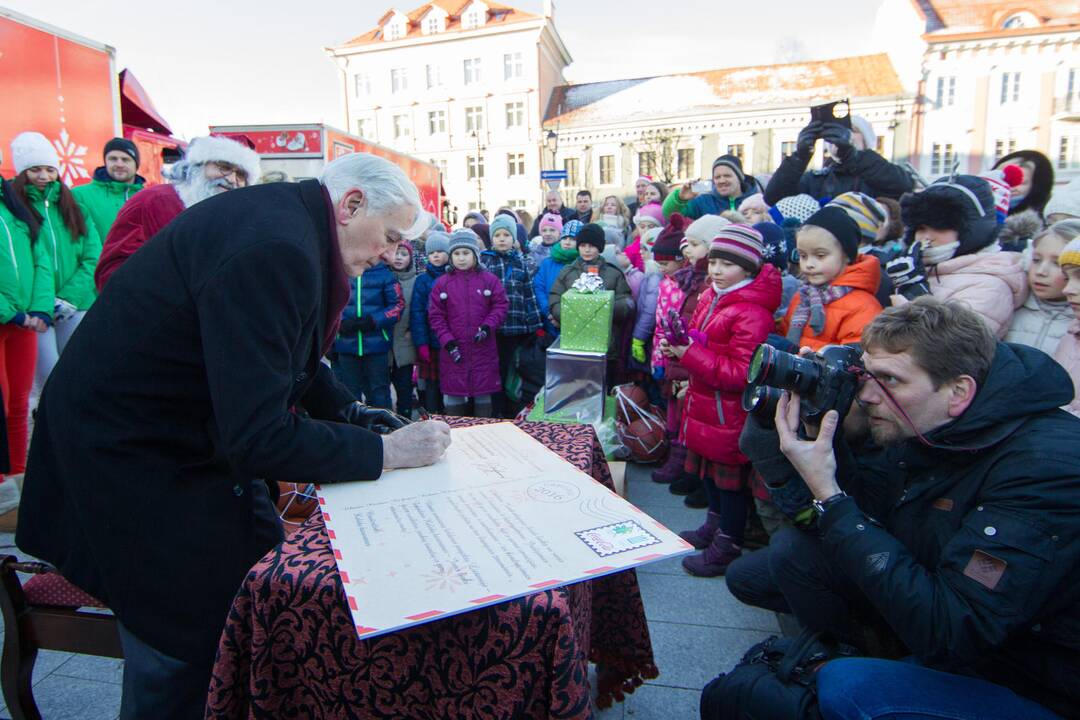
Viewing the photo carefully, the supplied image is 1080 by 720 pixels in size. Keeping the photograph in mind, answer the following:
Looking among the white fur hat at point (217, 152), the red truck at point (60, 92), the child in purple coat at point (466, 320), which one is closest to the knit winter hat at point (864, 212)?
the child in purple coat at point (466, 320)

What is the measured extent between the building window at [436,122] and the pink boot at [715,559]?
3623 cm

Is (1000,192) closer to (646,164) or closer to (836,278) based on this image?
(836,278)

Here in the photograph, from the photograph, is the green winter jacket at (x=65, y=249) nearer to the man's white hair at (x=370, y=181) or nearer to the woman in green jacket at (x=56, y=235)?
the woman in green jacket at (x=56, y=235)

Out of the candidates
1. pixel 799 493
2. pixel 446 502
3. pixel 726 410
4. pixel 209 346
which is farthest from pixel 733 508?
pixel 209 346

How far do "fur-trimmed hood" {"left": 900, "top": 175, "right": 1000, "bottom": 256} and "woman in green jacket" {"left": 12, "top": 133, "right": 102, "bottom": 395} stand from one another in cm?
514

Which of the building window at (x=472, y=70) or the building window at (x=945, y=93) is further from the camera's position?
the building window at (x=472, y=70)

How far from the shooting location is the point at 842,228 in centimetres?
279

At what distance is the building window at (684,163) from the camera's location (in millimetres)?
30400

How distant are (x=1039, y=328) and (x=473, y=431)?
8.05 ft

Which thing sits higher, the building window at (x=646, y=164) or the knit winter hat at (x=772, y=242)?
the building window at (x=646, y=164)

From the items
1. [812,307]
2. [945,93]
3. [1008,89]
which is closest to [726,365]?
[812,307]

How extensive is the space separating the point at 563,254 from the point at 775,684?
4.18m

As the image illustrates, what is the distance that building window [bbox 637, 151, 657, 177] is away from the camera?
3007 cm

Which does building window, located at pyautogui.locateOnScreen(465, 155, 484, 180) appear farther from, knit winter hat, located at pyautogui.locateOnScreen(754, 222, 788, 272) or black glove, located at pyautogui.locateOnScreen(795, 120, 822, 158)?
knit winter hat, located at pyautogui.locateOnScreen(754, 222, 788, 272)
